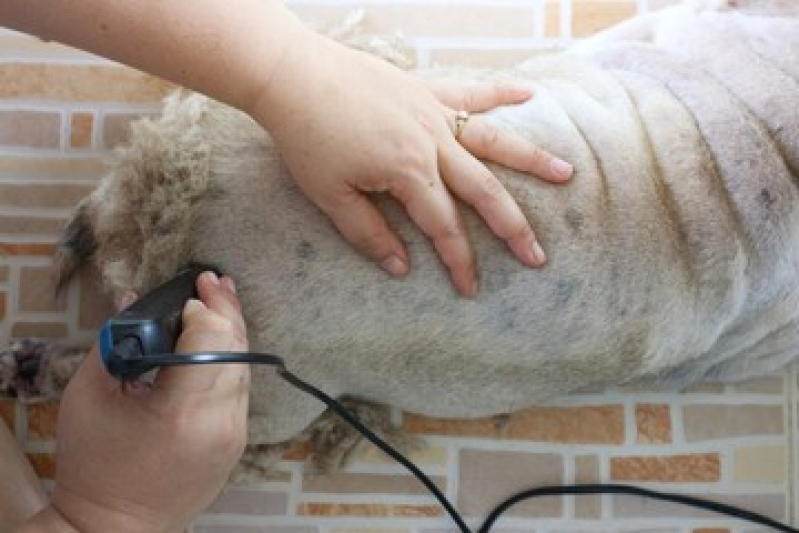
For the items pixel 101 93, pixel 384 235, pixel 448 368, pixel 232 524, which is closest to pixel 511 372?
pixel 448 368

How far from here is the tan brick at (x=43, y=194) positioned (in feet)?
4.37

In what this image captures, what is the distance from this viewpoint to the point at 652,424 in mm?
1369

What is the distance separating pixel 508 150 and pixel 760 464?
26.4 inches

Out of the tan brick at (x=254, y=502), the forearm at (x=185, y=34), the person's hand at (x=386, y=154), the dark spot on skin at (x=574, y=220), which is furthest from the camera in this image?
the tan brick at (x=254, y=502)

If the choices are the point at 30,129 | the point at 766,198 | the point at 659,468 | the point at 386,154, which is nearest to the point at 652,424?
the point at 659,468

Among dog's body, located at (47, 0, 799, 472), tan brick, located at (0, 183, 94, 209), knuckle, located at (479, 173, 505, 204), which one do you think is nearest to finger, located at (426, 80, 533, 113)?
dog's body, located at (47, 0, 799, 472)

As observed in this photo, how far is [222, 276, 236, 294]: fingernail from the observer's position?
39.7 inches

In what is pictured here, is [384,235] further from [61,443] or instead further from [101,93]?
[101,93]

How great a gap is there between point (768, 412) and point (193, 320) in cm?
87

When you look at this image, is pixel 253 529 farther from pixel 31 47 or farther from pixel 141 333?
pixel 31 47

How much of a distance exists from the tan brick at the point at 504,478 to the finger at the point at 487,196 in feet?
1.47

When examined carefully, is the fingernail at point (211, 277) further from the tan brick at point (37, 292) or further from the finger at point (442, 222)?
the tan brick at point (37, 292)

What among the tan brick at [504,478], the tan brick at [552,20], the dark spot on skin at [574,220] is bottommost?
the tan brick at [504,478]

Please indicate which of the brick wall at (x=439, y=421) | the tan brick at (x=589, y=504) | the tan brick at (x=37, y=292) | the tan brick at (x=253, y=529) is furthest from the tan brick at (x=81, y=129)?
the tan brick at (x=589, y=504)
